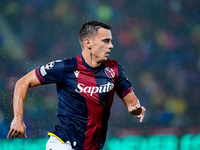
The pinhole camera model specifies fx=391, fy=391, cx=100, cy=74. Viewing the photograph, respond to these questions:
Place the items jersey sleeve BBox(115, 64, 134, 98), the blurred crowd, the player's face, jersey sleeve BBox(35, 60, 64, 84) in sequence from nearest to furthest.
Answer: jersey sleeve BBox(35, 60, 64, 84) → the player's face → jersey sleeve BBox(115, 64, 134, 98) → the blurred crowd

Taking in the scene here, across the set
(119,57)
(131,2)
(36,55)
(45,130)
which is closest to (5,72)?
(36,55)

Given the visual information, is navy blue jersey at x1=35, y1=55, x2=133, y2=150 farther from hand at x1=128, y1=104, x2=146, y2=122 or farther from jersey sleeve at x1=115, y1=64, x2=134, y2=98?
hand at x1=128, y1=104, x2=146, y2=122

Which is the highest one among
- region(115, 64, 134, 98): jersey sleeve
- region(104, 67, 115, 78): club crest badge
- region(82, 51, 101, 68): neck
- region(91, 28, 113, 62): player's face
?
region(91, 28, 113, 62): player's face

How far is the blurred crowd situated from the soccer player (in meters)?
2.90

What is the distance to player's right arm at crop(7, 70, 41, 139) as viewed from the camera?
3359 millimetres

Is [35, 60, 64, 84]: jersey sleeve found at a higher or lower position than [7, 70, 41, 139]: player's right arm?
higher

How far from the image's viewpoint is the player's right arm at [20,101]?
11.0 feet

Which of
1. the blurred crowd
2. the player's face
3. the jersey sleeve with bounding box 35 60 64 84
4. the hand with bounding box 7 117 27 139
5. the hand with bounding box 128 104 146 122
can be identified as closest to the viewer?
the hand with bounding box 7 117 27 139

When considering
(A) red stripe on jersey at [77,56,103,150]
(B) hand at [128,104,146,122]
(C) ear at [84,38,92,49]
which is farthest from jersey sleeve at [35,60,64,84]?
(B) hand at [128,104,146,122]

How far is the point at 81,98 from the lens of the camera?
3660 millimetres

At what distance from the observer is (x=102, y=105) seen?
370 cm

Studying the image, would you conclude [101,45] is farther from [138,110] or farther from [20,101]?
[20,101]

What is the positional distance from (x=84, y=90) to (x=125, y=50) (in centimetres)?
326

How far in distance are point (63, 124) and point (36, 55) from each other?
326 centimetres
